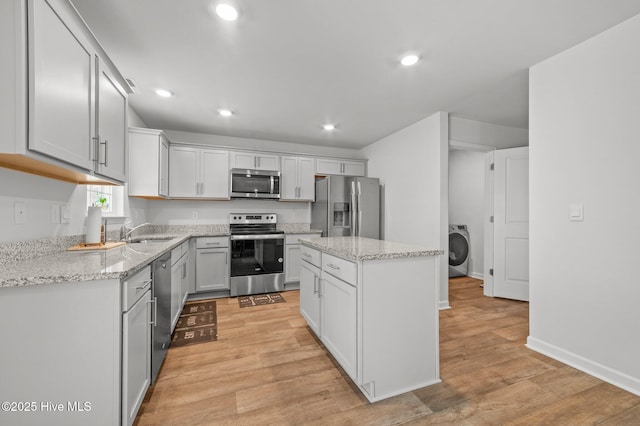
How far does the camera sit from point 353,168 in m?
4.92

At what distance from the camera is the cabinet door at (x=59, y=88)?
3.70 feet

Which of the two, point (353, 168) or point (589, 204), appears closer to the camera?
point (589, 204)

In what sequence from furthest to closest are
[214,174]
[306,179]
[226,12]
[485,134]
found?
[306,179]
[214,174]
[485,134]
[226,12]

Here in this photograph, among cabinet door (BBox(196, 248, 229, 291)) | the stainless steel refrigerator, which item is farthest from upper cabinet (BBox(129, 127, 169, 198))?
the stainless steel refrigerator

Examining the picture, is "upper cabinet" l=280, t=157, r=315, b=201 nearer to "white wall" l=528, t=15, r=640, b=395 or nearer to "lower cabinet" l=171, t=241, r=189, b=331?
"lower cabinet" l=171, t=241, r=189, b=331

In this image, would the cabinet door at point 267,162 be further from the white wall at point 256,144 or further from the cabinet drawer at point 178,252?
the cabinet drawer at point 178,252

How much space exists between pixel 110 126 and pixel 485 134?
4.33m

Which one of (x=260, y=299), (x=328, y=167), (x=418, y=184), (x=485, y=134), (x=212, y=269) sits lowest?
(x=260, y=299)

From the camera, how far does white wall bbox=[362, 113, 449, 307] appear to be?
330cm

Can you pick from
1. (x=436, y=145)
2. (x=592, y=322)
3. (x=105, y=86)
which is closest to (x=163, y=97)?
(x=105, y=86)

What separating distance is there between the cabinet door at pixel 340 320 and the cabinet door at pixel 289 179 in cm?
244

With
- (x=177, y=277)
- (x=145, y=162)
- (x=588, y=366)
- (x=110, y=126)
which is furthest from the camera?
(x=145, y=162)

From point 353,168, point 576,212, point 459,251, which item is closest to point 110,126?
point 576,212

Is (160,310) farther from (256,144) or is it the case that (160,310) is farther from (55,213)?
(256,144)
